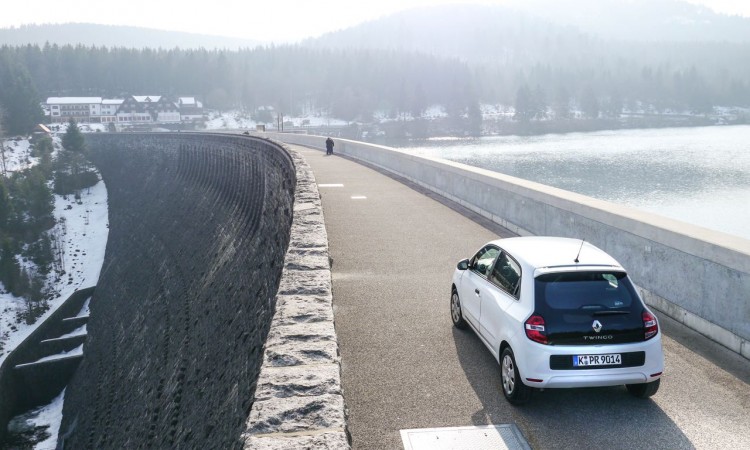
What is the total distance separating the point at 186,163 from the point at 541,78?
147 meters

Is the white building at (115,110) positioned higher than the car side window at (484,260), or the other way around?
the white building at (115,110)

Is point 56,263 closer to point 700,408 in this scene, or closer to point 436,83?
point 700,408

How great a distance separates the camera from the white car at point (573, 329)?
205 inches

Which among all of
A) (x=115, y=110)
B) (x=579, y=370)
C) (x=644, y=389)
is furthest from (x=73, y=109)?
(x=644, y=389)

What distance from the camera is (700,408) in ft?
17.7

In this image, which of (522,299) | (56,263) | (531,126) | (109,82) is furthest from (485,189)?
(109,82)

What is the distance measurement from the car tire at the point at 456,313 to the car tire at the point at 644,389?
2231mm

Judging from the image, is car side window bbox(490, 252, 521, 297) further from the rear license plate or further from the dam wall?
the dam wall

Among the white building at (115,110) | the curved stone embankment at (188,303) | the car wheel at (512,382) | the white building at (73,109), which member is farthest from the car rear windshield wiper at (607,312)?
the white building at (73,109)

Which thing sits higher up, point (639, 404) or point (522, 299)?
point (522, 299)

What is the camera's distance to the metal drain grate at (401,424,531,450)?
4.79m

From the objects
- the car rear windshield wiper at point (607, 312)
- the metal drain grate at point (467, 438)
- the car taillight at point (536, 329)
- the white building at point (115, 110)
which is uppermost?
the white building at point (115, 110)

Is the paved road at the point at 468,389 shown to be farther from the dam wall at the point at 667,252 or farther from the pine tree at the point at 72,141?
the pine tree at the point at 72,141

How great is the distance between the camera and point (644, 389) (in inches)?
216
